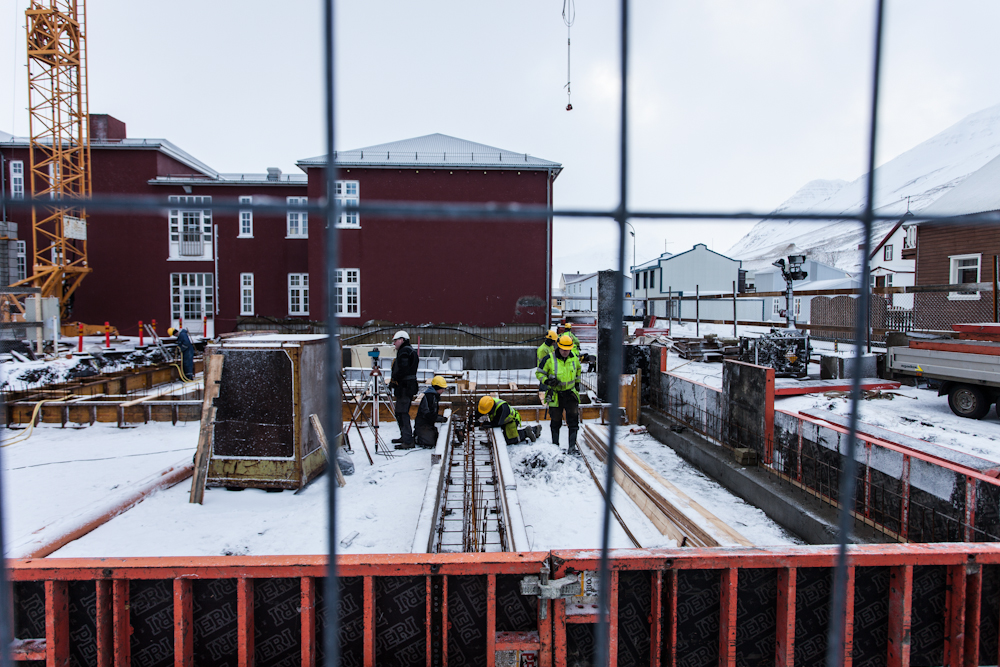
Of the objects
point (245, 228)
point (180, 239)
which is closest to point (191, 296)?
point (180, 239)

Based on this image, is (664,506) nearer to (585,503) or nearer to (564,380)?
(585,503)

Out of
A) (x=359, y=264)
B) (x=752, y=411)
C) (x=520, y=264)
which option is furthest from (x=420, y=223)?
(x=752, y=411)

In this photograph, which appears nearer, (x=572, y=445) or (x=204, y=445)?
(x=204, y=445)

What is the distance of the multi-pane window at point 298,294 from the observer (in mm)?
22828

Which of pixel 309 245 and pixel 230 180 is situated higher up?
pixel 230 180

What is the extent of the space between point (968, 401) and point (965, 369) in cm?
47

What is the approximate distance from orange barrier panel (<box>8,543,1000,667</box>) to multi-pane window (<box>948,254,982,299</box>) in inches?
655

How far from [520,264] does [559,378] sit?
43.8ft

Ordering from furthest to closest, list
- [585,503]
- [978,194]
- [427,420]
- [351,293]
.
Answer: [351,293], [978,194], [427,420], [585,503]

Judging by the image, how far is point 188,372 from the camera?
1317 centimetres

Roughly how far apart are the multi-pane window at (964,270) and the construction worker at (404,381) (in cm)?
1695

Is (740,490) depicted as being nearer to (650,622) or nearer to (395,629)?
(650,622)

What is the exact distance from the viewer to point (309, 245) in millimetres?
20844

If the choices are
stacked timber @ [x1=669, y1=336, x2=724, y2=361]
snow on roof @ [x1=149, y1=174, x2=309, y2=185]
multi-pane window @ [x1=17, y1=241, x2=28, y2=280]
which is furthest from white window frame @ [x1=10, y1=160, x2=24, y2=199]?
stacked timber @ [x1=669, y1=336, x2=724, y2=361]
